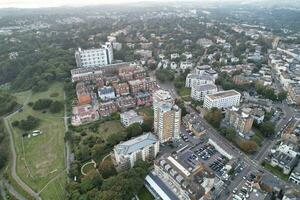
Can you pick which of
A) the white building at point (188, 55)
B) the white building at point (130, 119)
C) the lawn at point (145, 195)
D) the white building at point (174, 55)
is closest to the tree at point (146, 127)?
the white building at point (130, 119)

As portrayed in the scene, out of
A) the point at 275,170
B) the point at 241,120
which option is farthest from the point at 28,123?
the point at 275,170

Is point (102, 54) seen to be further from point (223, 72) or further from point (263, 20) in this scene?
point (263, 20)

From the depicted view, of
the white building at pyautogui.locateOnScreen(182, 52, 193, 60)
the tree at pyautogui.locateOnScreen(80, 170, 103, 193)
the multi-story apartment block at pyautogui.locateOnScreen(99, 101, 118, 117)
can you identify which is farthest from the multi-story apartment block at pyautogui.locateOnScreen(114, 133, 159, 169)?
the white building at pyautogui.locateOnScreen(182, 52, 193, 60)

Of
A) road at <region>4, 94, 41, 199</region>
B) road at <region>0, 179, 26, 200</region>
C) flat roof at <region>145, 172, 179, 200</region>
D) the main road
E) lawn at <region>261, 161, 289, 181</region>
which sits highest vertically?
flat roof at <region>145, 172, 179, 200</region>

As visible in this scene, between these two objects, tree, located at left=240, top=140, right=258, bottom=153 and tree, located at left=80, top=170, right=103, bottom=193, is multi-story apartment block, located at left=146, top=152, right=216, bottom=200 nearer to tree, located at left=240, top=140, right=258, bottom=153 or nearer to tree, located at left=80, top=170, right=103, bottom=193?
tree, located at left=80, top=170, right=103, bottom=193

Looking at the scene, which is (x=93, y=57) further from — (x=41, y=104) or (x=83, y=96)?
(x=41, y=104)

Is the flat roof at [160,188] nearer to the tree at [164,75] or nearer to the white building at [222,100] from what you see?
the white building at [222,100]
